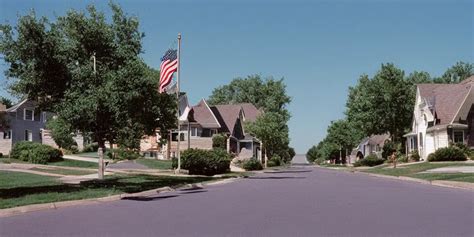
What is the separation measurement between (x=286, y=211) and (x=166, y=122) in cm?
1361

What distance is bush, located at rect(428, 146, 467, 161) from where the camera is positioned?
44.6 metres

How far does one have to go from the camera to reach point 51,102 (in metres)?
22.9

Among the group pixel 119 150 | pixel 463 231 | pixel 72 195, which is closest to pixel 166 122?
pixel 72 195

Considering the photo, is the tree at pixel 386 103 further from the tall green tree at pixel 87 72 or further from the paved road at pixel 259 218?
the paved road at pixel 259 218

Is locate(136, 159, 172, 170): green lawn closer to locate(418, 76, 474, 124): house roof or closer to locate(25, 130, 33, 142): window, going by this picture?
locate(25, 130, 33, 142): window

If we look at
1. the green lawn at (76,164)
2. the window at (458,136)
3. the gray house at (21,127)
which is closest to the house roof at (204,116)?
the gray house at (21,127)

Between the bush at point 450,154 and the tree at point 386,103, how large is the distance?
17181 millimetres

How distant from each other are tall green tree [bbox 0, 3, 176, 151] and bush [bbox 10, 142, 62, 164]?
64.2ft

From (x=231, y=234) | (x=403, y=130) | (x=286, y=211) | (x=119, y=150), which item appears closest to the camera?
(x=231, y=234)

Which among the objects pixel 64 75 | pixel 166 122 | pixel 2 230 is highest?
pixel 64 75

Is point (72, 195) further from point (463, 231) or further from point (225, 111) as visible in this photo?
point (225, 111)

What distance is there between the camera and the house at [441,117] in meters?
49.3

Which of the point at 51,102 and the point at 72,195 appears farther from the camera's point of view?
the point at 51,102

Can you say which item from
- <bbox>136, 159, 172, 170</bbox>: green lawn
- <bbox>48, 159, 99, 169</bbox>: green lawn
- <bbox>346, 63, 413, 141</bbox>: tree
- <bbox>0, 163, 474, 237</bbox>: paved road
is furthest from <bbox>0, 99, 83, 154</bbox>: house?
<bbox>0, 163, 474, 237</bbox>: paved road
